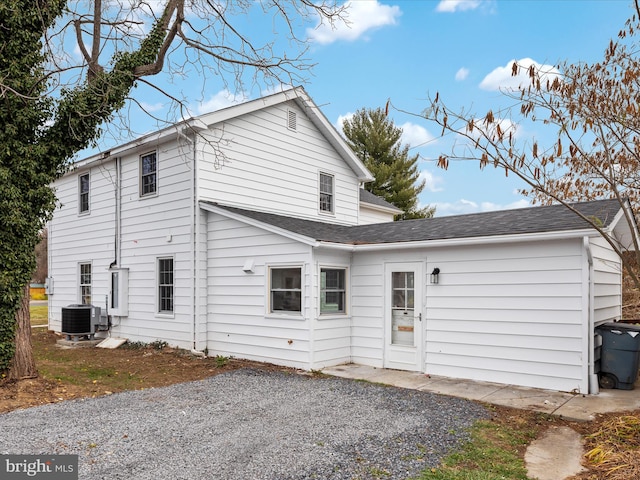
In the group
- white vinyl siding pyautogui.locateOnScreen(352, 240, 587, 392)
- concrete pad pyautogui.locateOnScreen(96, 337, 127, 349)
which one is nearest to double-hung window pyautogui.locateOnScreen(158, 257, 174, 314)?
concrete pad pyautogui.locateOnScreen(96, 337, 127, 349)

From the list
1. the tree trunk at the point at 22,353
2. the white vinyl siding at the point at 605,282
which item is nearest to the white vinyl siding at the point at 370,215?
the white vinyl siding at the point at 605,282

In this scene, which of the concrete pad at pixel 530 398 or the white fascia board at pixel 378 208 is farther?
the white fascia board at pixel 378 208

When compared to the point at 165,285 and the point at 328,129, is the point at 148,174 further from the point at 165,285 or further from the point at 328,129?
the point at 328,129

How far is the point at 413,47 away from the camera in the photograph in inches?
378

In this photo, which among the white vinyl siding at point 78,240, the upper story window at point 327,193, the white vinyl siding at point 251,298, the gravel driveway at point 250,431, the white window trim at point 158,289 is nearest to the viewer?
the gravel driveway at point 250,431

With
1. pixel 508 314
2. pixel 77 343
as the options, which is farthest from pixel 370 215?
pixel 77 343

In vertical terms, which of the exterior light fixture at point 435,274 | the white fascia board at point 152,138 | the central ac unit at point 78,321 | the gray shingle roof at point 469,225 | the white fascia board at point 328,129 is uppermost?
the white fascia board at point 328,129

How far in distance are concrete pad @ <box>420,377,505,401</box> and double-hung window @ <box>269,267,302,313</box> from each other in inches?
113

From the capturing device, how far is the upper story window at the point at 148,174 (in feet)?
38.7

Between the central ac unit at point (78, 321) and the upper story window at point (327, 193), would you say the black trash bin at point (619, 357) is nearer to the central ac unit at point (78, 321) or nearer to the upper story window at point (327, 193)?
the upper story window at point (327, 193)

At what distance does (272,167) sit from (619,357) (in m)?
8.50

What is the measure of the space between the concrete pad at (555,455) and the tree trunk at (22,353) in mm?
7615

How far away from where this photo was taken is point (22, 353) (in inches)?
307

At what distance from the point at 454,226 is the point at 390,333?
243cm
